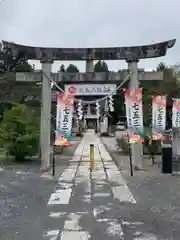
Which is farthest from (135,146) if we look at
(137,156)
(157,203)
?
(157,203)

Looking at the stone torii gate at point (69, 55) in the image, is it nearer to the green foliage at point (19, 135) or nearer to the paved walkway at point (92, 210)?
the green foliage at point (19, 135)

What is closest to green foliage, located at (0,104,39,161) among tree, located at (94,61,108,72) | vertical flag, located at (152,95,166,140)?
vertical flag, located at (152,95,166,140)

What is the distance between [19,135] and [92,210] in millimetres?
9723

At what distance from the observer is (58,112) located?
14016 millimetres

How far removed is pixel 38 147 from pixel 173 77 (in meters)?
26.7

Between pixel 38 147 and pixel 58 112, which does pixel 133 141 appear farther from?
pixel 38 147

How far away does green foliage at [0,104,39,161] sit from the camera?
1659 centimetres

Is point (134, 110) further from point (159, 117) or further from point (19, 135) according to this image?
point (19, 135)

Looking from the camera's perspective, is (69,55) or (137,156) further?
(69,55)

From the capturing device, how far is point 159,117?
15273 mm

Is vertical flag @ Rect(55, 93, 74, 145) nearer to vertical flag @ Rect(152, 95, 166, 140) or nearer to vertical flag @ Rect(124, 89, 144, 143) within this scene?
vertical flag @ Rect(124, 89, 144, 143)

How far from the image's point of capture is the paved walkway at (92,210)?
597 centimetres

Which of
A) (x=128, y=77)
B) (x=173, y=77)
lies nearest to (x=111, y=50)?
(x=128, y=77)

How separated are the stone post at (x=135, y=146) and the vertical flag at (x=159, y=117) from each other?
94cm
